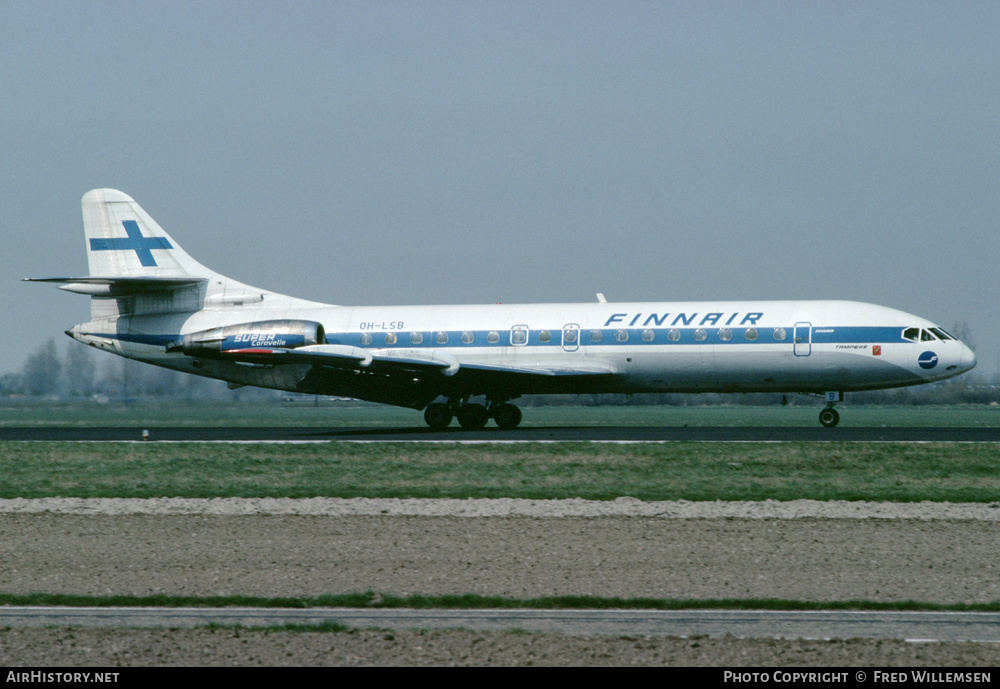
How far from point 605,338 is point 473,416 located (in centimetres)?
563

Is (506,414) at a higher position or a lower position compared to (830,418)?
lower

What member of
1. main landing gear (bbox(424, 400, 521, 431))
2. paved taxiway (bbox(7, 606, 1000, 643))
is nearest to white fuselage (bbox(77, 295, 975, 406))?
main landing gear (bbox(424, 400, 521, 431))

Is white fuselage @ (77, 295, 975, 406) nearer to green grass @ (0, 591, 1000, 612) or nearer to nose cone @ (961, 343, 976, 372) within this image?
nose cone @ (961, 343, 976, 372)

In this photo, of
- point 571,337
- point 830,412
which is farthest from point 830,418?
point 571,337

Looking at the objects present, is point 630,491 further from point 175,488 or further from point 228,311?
point 228,311

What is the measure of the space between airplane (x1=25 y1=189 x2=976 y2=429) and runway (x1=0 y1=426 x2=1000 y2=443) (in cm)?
153

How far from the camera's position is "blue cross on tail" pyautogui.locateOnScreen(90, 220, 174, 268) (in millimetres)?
39594

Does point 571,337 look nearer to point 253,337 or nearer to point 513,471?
point 253,337

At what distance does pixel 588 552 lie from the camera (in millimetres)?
13258

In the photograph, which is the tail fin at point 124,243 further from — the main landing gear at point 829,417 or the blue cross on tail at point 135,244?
the main landing gear at point 829,417

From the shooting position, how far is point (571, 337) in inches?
1364

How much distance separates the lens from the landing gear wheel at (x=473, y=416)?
36844 millimetres

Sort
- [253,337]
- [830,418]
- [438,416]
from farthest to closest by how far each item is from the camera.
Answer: [438,416], [253,337], [830,418]

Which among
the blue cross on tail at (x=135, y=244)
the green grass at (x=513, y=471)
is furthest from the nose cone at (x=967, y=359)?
the blue cross on tail at (x=135, y=244)
